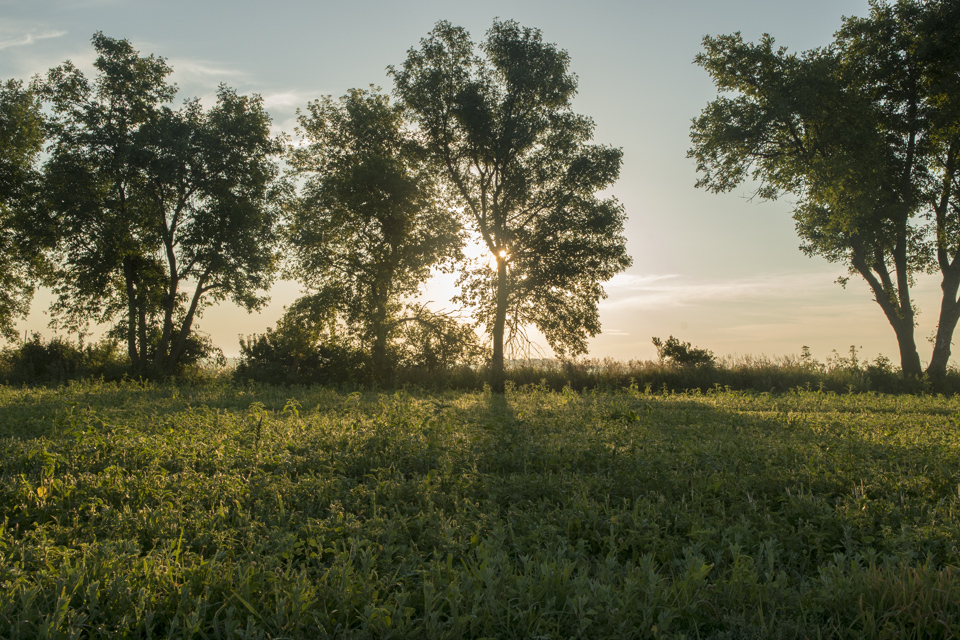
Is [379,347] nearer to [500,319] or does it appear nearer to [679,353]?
[500,319]

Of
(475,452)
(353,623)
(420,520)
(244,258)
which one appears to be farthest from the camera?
(244,258)

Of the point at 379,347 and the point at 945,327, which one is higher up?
the point at 945,327

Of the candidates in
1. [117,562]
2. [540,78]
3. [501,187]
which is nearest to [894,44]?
[540,78]

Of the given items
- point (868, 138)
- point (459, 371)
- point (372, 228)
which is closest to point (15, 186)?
point (372, 228)

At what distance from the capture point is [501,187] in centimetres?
2467

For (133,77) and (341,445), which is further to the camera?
(133,77)

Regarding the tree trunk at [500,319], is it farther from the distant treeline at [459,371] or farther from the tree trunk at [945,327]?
the tree trunk at [945,327]

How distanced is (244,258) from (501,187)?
11.6m

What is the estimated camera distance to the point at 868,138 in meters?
23.0

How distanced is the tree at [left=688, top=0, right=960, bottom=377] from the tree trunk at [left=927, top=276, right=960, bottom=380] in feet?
0.15

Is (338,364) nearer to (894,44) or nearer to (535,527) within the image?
(535,527)

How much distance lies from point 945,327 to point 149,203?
33.0m

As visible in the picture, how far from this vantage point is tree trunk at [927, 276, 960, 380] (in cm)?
2369

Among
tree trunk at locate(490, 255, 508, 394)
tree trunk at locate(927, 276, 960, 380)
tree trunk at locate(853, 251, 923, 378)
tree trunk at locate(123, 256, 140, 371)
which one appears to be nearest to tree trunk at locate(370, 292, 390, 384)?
tree trunk at locate(490, 255, 508, 394)
